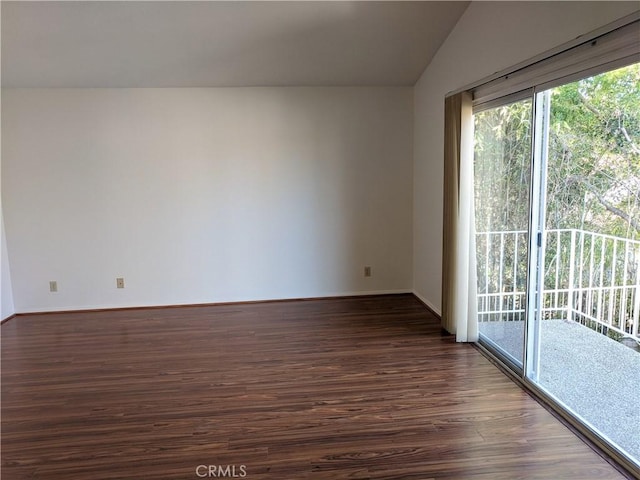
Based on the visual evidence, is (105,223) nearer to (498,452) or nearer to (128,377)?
(128,377)

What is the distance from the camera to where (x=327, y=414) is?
8.50 ft

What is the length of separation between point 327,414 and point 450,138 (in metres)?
2.32

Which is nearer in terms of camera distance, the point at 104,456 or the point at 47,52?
the point at 104,456

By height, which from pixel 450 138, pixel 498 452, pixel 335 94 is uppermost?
pixel 335 94

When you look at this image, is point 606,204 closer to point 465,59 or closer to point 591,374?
point 591,374

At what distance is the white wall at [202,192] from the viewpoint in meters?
4.46

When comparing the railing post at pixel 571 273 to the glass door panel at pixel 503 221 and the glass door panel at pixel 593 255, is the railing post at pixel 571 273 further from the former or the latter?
the glass door panel at pixel 503 221

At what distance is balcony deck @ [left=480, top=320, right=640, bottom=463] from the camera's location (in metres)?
2.38

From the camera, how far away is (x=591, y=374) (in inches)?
110

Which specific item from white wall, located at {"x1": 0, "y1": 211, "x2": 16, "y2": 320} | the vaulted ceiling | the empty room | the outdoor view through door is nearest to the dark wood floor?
the empty room

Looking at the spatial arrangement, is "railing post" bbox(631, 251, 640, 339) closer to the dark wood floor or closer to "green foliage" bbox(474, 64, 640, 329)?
"green foliage" bbox(474, 64, 640, 329)

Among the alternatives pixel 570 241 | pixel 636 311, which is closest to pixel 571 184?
pixel 570 241

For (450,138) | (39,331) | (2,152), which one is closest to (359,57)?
(450,138)

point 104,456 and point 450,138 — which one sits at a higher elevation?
point 450,138
